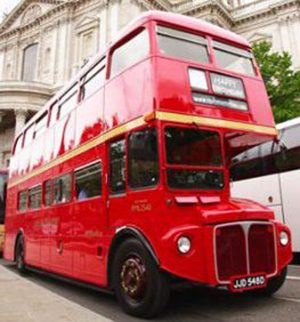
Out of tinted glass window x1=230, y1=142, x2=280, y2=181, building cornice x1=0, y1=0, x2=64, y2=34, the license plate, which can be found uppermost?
building cornice x1=0, y1=0, x2=64, y2=34

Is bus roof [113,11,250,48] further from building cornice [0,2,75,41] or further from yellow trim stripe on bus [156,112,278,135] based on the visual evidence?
building cornice [0,2,75,41]

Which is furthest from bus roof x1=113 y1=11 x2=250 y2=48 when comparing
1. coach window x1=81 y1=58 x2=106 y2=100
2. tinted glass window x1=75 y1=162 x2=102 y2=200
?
tinted glass window x1=75 y1=162 x2=102 y2=200

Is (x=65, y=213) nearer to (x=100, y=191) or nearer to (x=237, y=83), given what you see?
(x=100, y=191)

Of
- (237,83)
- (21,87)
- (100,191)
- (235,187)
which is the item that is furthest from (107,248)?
(21,87)

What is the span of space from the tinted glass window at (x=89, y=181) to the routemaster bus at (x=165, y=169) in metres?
0.02

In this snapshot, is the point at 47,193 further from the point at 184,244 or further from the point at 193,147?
the point at 184,244

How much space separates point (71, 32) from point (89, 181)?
108ft

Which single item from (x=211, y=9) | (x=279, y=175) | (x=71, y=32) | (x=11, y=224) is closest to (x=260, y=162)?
(x=279, y=175)

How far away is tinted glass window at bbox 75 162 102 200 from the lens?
6.53 meters

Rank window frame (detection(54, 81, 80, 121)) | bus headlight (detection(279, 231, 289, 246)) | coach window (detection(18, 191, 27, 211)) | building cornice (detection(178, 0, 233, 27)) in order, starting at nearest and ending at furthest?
bus headlight (detection(279, 231, 289, 246)), window frame (detection(54, 81, 80, 121)), coach window (detection(18, 191, 27, 211)), building cornice (detection(178, 0, 233, 27))

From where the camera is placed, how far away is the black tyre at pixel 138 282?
499 centimetres

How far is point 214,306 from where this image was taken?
18.7ft

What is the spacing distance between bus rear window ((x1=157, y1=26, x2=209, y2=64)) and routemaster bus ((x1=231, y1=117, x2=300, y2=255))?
12.4ft

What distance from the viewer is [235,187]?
1136cm
